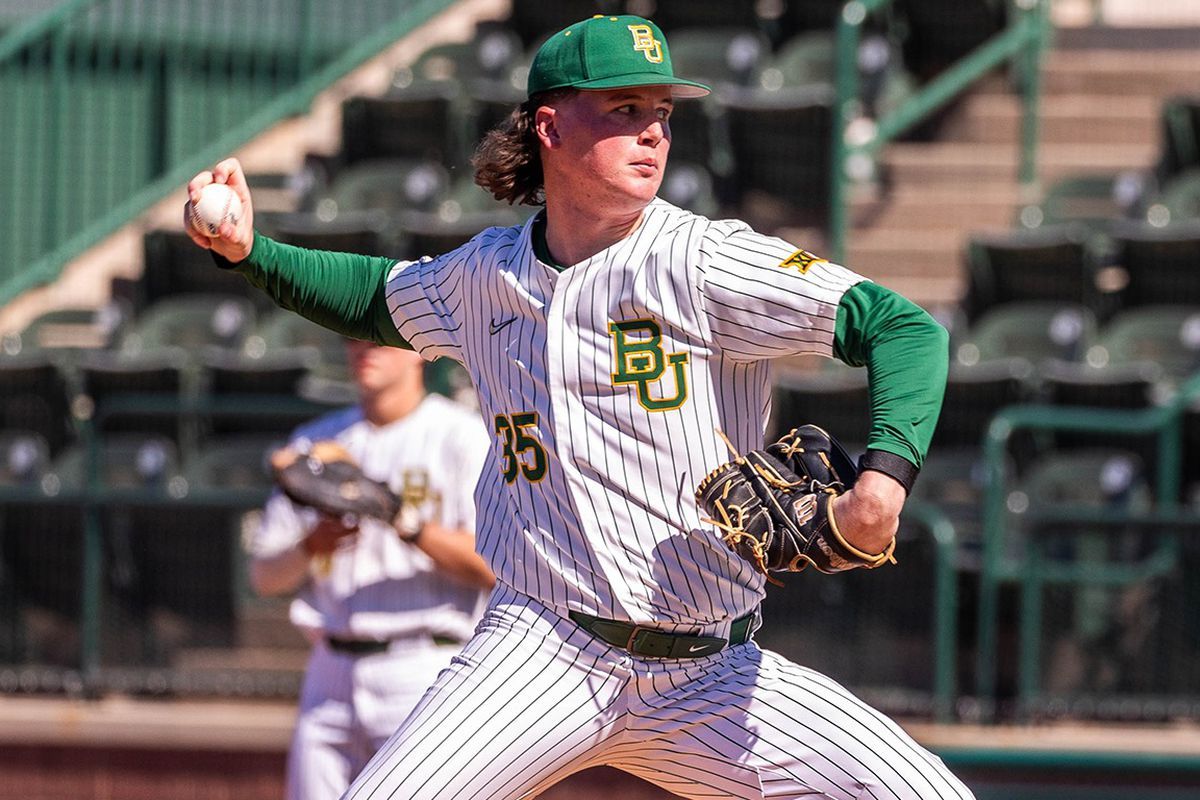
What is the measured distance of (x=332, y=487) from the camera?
4910mm

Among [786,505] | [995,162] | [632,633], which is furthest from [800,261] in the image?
[995,162]

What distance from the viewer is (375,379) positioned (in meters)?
5.14

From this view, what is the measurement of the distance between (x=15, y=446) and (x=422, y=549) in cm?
393

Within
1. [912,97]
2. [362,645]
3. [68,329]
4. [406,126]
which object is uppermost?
[912,97]

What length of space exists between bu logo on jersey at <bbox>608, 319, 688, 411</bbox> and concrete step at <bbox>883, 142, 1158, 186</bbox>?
6680 mm

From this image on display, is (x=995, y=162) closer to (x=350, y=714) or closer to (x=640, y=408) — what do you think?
(x=350, y=714)

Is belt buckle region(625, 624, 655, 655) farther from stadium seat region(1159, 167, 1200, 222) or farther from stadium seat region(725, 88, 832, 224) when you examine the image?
stadium seat region(1159, 167, 1200, 222)

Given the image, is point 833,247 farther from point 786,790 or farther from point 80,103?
point 786,790

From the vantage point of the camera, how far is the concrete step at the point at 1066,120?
9.97 m

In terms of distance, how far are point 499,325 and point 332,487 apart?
148 centimetres

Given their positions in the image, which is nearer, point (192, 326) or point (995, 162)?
point (192, 326)

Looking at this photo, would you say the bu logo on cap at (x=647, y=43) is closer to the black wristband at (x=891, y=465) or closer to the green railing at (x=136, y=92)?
the black wristband at (x=891, y=465)

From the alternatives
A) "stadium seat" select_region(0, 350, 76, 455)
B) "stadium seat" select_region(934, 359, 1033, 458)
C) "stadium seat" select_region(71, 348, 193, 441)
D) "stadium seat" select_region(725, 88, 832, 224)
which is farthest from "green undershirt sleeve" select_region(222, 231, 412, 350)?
"stadium seat" select_region(725, 88, 832, 224)

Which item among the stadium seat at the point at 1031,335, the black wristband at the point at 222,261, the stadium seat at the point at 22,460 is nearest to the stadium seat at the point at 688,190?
the stadium seat at the point at 1031,335
